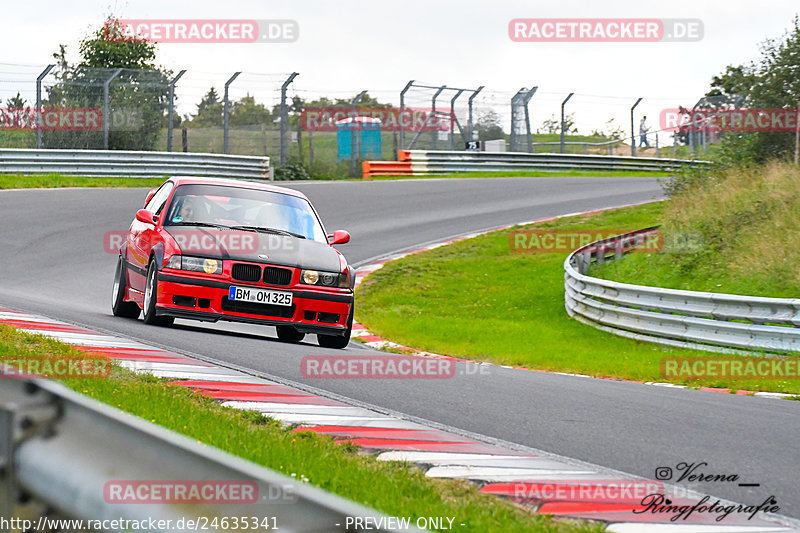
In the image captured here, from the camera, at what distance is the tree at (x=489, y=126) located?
36.2 meters

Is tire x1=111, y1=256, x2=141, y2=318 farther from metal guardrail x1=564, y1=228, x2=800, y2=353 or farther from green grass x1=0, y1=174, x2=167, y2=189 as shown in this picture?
green grass x1=0, y1=174, x2=167, y2=189

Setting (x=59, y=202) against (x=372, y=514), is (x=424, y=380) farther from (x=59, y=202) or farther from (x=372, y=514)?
(x=59, y=202)

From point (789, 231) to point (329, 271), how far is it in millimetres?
8668

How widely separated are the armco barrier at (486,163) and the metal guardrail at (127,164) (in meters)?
5.43

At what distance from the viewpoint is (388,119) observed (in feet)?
112

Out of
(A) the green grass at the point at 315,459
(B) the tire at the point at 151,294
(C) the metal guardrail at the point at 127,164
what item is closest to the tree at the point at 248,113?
(C) the metal guardrail at the point at 127,164

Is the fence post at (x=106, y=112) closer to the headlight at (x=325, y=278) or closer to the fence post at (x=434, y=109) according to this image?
the fence post at (x=434, y=109)

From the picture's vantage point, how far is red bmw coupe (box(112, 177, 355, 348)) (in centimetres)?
973

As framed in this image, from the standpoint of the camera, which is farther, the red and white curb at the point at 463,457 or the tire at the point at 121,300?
the tire at the point at 121,300

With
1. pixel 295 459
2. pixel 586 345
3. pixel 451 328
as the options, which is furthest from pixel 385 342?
pixel 295 459

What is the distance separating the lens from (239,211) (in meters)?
10.7

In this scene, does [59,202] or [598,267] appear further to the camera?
[59,202]

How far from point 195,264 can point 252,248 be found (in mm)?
625

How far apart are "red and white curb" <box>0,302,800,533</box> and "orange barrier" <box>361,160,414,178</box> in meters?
25.1
